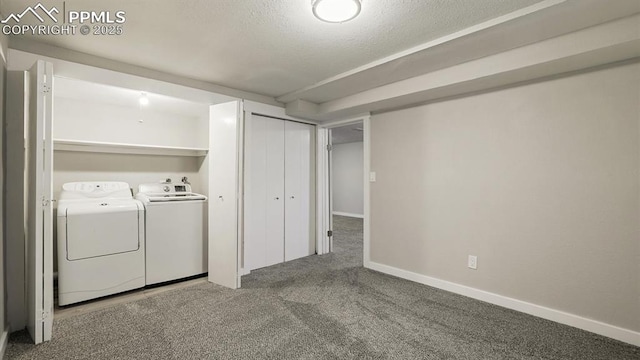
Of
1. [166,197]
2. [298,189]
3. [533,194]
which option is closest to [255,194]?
[298,189]

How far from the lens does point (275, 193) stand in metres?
3.85

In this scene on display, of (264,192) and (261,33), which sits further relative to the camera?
(264,192)

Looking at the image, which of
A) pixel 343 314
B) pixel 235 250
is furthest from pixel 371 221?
pixel 235 250

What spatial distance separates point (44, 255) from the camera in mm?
1943

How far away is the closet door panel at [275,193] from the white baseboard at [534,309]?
1.60m

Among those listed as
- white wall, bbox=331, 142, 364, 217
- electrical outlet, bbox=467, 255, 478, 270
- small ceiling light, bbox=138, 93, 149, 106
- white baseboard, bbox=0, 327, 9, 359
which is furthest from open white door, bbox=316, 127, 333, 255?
white wall, bbox=331, 142, 364, 217

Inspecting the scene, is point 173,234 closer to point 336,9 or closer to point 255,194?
point 255,194

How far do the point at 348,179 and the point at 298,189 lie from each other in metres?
4.53

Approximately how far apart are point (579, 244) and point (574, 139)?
2.67 ft

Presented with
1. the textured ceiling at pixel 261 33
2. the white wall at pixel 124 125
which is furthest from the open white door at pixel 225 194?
the white wall at pixel 124 125

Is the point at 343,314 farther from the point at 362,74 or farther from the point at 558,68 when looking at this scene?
the point at 558,68

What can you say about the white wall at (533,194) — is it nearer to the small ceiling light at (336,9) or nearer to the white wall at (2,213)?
the small ceiling light at (336,9)

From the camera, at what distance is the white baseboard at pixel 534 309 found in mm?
1994

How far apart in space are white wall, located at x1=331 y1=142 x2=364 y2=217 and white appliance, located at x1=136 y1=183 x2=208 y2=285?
5.40 meters
